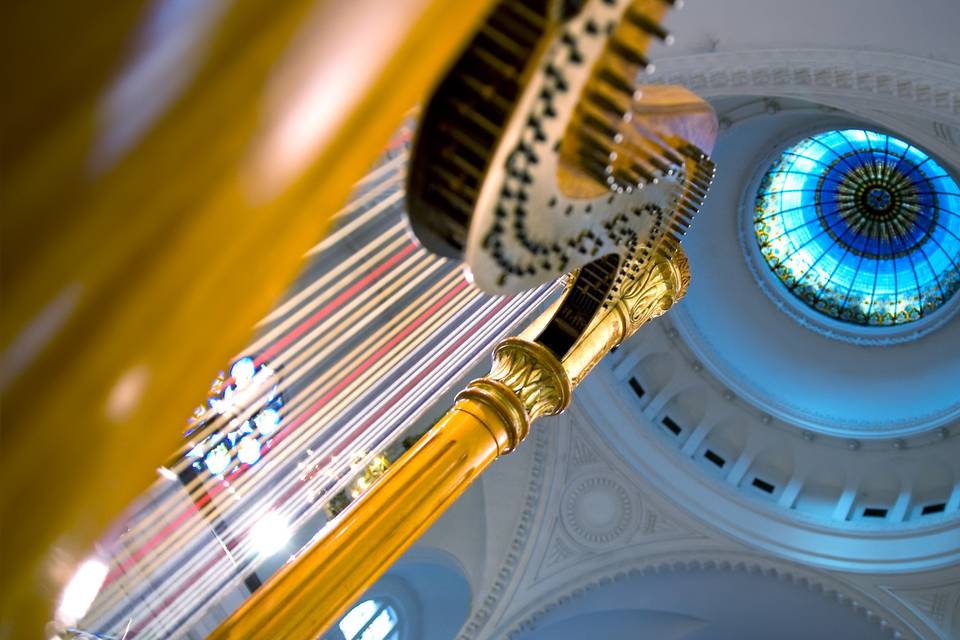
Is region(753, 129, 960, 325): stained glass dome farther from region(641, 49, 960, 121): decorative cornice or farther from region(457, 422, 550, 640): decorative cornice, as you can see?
region(641, 49, 960, 121): decorative cornice

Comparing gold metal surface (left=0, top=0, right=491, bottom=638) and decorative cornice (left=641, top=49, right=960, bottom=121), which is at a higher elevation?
decorative cornice (left=641, top=49, right=960, bottom=121)

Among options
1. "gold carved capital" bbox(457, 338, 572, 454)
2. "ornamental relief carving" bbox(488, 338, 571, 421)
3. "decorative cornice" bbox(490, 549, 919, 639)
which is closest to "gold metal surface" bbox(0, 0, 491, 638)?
"gold carved capital" bbox(457, 338, 572, 454)

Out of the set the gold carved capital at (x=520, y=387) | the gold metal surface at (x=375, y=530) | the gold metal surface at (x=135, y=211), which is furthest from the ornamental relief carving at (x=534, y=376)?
the gold metal surface at (x=135, y=211)

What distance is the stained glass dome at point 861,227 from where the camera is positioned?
37.5 feet

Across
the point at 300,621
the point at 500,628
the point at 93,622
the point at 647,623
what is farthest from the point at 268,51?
the point at 647,623

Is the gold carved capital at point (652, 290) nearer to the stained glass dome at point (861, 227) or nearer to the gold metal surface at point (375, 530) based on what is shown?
the gold metal surface at point (375, 530)

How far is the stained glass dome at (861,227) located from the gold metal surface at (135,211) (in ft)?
38.4

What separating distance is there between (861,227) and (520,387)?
414 inches

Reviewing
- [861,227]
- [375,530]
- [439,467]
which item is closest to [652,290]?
[439,467]

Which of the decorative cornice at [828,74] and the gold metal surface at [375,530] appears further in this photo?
the decorative cornice at [828,74]

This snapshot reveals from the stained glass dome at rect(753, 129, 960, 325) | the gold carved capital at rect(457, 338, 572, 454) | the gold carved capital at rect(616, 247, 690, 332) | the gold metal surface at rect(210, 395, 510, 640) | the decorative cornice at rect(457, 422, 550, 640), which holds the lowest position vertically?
the gold metal surface at rect(210, 395, 510, 640)

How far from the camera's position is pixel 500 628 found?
34.5ft

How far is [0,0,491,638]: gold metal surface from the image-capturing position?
1.86ft

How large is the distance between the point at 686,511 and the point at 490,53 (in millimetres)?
10180
